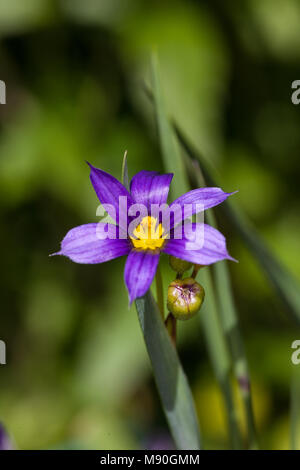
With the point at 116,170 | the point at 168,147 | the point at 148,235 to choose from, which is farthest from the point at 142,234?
the point at 116,170

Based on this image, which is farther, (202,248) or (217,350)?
(217,350)

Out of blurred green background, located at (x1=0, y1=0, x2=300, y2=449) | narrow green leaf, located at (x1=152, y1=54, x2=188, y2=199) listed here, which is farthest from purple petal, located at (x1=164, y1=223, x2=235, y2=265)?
blurred green background, located at (x1=0, y1=0, x2=300, y2=449)

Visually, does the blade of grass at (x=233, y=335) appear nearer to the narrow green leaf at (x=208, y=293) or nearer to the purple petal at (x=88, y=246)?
the narrow green leaf at (x=208, y=293)

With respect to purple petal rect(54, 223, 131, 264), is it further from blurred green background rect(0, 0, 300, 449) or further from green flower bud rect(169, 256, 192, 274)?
blurred green background rect(0, 0, 300, 449)

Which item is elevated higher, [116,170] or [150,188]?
[116,170]

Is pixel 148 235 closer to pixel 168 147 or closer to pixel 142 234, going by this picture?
pixel 142 234

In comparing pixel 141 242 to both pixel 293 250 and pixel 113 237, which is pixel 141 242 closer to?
pixel 113 237
